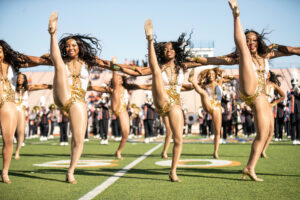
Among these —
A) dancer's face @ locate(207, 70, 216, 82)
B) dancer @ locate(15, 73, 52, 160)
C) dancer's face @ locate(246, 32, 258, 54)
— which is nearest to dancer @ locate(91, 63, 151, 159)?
dancer's face @ locate(207, 70, 216, 82)

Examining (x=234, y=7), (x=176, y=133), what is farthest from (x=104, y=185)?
(x=234, y=7)

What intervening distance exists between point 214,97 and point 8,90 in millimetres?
5560

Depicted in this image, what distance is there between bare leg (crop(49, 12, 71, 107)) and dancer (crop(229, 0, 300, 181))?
2.44m

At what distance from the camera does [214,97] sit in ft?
30.5

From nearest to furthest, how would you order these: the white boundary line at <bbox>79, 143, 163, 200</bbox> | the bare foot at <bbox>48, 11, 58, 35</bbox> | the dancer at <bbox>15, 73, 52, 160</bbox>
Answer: the white boundary line at <bbox>79, 143, 163, 200</bbox>
the bare foot at <bbox>48, 11, 58, 35</bbox>
the dancer at <bbox>15, 73, 52, 160</bbox>

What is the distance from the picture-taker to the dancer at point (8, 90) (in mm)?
5109

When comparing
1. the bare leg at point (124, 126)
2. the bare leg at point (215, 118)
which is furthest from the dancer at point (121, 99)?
the bare leg at point (215, 118)

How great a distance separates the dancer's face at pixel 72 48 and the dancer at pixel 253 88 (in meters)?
2.44

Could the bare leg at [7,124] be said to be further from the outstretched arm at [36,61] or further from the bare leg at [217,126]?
the bare leg at [217,126]

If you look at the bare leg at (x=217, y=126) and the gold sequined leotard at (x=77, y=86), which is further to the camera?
the bare leg at (x=217, y=126)

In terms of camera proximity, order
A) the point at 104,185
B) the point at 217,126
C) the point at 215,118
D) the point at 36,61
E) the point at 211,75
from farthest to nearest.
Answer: the point at 211,75
the point at 215,118
the point at 217,126
the point at 36,61
the point at 104,185

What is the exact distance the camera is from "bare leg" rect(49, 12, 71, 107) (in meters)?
4.78

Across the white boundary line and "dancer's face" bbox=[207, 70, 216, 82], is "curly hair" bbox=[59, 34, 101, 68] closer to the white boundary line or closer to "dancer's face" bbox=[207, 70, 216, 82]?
the white boundary line

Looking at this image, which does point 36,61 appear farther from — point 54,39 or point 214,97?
point 214,97
